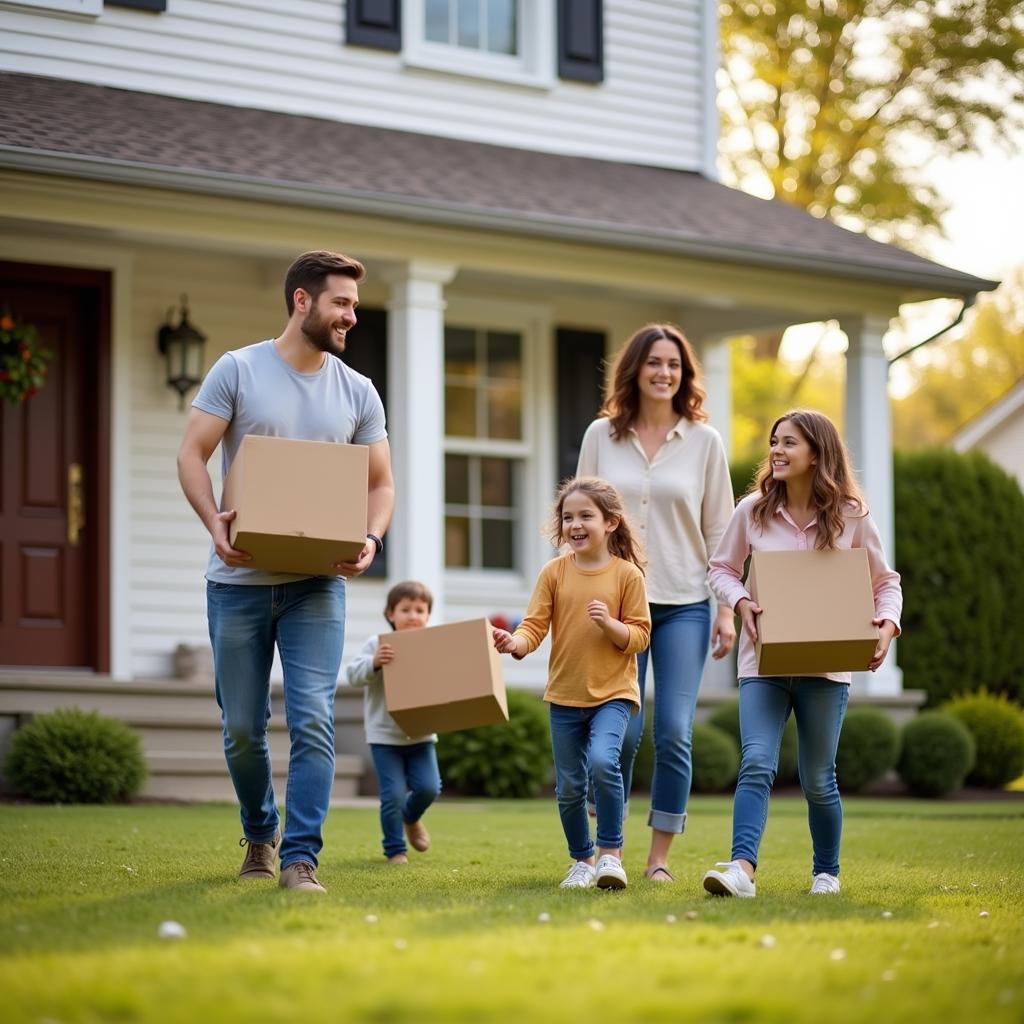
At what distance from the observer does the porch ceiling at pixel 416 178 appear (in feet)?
33.6

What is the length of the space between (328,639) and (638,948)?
1.72 m

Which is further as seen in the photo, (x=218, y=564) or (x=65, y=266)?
(x=65, y=266)

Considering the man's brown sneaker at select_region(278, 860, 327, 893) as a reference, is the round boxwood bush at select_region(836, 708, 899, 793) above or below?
below

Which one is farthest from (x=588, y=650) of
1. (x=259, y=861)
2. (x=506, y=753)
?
(x=506, y=753)

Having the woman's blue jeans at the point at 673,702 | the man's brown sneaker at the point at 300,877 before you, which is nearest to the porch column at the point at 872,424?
the woman's blue jeans at the point at 673,702

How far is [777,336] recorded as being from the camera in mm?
29625

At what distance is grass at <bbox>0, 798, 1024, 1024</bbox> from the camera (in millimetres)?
3502

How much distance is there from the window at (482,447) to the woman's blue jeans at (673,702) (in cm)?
673

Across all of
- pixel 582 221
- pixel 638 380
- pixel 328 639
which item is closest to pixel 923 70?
pixel 582 221

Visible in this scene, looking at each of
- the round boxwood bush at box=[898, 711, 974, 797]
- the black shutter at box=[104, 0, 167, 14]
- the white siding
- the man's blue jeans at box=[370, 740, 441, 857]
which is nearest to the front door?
the white siding

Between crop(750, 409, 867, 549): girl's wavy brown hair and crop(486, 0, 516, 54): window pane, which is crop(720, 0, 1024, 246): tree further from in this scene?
crop(750, 409, 867, 549): girl's wavy brown hair

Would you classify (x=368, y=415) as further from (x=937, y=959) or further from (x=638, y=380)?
(x=937, y=959)

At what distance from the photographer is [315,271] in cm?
555

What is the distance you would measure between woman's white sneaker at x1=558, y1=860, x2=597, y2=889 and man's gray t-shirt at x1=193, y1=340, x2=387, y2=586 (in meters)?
1.36
